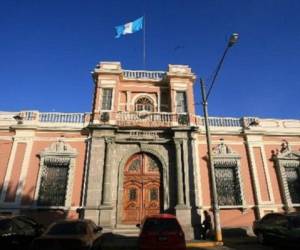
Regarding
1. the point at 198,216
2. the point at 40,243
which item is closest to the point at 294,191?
the point at 198,216

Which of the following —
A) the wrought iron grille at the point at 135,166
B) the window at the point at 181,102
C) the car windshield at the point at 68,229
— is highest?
the window at the point at 181,102

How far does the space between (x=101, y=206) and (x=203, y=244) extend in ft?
19.6

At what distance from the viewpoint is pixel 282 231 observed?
384 inches

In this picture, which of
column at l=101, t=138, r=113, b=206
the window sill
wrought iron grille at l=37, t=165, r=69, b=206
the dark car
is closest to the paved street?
column at l=101, t=138, r=113, b=206

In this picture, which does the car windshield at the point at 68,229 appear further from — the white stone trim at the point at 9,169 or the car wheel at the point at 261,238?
the white stone trim at the point at 9,169

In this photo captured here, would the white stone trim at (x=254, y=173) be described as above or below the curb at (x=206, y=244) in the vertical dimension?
above

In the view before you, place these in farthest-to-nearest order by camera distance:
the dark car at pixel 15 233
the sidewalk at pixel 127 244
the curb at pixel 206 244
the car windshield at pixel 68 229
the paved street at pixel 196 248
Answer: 1. the curb at pixel 206 244
2. the sidewalk at pixel 127 244
3. the paved street at pixel 196 248
4. the dark car at pixel 15 233
5. the car windshield at pixel 68 229

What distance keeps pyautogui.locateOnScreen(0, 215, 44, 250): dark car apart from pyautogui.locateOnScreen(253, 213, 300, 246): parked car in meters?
9.72

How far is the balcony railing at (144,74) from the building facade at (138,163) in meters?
1.06

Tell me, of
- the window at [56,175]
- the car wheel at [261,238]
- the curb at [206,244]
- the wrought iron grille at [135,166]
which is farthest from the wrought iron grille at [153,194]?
the car wheel at [261,238]

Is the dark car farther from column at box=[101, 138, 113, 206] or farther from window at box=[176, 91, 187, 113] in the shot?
window at box=[176, 91, 187, 113]

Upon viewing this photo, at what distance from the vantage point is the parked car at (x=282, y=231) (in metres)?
9.16

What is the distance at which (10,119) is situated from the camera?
1683 cm

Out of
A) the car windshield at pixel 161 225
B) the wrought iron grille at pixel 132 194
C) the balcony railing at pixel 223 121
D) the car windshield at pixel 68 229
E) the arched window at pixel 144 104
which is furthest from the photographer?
the arched window at pixel 144 104
